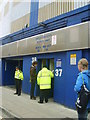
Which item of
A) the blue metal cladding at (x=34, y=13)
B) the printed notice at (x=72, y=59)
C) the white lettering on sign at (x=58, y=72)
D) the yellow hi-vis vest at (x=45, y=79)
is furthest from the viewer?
the blue metal cladding at (x=34, y=13)

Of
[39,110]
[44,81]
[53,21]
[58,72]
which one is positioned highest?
[53,21]

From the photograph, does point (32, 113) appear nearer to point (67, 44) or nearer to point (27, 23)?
point (67, 44)

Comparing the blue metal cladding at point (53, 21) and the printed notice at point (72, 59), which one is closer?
the blue metal cladding at point (53, 21)

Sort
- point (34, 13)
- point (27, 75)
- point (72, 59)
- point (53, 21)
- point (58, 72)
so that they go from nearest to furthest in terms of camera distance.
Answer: point (72, 59), point (58, 72), point (53, 21), point (34, 13), point (27, 75)

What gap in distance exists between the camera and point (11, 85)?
1695cm

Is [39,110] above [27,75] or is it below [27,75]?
below

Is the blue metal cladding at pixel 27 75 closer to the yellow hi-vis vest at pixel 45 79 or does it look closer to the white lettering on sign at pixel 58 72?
the yellow hi-vis vest at pixel 45 79

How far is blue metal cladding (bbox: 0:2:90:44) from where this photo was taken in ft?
25.7

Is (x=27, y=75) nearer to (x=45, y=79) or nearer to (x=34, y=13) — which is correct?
(x=45, y=79)

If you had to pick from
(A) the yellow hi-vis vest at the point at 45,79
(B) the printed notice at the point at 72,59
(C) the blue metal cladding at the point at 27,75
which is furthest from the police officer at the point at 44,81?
(C) the blue metal cladding at the point at 27,75

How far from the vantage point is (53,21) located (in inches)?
385

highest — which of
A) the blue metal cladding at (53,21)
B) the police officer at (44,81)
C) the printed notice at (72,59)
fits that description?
the blue metal cladding at (53,21)

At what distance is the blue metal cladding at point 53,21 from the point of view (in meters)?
7.84

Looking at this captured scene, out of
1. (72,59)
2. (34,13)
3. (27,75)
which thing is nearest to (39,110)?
(72,59)
